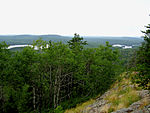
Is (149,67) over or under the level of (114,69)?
over

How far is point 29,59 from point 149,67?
44.4 ft

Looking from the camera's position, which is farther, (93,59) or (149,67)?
(93,59)

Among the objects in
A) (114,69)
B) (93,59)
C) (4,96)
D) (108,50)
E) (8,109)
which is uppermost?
(108,50)

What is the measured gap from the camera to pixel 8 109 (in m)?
17.6

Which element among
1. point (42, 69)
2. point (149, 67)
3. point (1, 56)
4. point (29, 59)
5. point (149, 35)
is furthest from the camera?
point (42, 69)

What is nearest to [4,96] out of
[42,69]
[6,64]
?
[6,64]

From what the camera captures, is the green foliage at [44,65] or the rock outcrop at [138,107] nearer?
the rock outcrop at [138,107]

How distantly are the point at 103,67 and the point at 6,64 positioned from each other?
12.2 metres

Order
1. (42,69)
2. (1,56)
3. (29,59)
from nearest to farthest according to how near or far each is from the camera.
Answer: (1,56), (29,59), (42,69)

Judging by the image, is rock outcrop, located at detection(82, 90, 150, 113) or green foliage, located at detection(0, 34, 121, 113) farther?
green foliage, located at detection(0, 34, 121, 113)

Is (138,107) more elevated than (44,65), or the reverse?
(44,65)

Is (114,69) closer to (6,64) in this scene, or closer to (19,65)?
(19,65)

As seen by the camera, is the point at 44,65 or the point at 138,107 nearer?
the point at 138,107

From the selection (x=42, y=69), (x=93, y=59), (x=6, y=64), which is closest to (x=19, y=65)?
(x=6, y=64)
